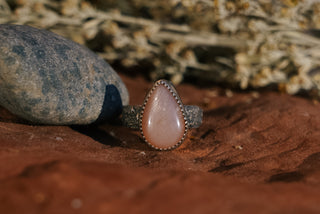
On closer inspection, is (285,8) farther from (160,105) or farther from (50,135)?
(50,135)

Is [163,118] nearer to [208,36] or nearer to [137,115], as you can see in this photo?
[137,115]

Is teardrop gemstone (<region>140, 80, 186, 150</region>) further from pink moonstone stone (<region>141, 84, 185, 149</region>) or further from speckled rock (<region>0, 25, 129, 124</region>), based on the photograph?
speckled rock (<region>0, 25, 129, 124</region>)

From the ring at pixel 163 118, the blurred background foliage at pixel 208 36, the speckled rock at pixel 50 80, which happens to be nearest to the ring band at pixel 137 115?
the ring at pixel 163 118

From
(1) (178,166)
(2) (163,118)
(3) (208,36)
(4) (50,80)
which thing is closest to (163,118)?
(2) (163,118)

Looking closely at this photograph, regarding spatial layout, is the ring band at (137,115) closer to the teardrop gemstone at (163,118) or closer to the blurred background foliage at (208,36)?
the teardrop gemstone at (163,118)

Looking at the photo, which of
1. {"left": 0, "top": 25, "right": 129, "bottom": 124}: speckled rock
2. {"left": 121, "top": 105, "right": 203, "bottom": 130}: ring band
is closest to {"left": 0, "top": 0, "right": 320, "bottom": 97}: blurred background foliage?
{"left": 0, "top": 25, "right": 129, "bottom": 124}: speckled rock

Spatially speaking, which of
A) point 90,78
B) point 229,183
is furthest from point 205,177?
point 90,78

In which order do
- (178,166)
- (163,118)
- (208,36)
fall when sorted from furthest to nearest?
(208,36) < (163,118) < (178,166)
